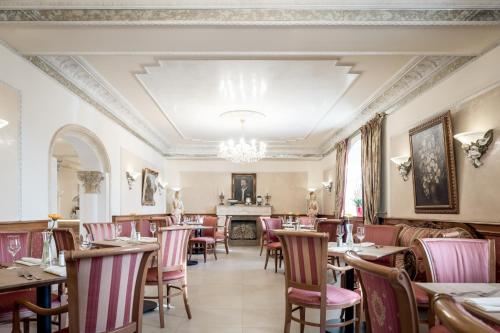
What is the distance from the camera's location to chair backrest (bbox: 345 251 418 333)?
1444mm

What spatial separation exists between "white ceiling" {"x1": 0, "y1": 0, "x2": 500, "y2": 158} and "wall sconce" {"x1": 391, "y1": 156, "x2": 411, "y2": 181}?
3.52ft


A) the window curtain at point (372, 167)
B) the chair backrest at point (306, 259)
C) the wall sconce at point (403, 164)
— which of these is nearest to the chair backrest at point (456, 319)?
the chair backrest at point (306, 259)

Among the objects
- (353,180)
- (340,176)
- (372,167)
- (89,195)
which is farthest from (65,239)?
(353,180)

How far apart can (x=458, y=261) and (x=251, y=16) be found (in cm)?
276

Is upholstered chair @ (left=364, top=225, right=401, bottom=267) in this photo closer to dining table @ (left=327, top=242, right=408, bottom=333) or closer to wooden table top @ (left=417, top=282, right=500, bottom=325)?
dining table @ (left=327, top=242, right=408, bottom=333)

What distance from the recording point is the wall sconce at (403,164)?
6.03 meters

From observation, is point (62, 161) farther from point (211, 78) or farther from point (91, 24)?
point (91, 24)

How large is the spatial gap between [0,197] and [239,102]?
181 inches

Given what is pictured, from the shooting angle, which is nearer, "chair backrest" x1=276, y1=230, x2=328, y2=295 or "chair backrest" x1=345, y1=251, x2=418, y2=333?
"chair backrest" x1=345, y1=251, x2=418, y2=333

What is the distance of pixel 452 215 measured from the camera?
488 cm

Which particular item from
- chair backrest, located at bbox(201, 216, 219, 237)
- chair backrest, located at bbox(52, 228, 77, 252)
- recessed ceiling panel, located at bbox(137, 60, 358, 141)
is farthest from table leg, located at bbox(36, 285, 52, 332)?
chair backrest, located at bbox(201, 216, 219, 237)

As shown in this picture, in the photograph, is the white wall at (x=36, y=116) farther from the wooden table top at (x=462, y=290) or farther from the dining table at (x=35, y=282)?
the wooden table top at (x=462, y=290)

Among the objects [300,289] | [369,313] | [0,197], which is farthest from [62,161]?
[369,313]

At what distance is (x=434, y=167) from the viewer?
17.1 ft
